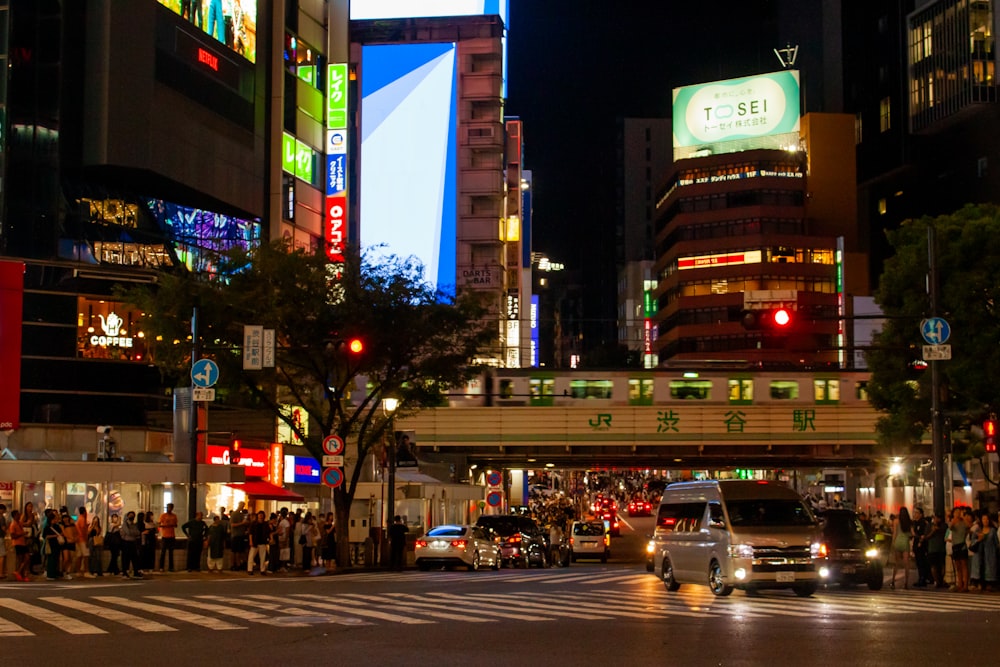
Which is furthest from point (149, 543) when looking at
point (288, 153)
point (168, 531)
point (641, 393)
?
point (641, 393)

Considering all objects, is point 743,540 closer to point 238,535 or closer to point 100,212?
point 238,535

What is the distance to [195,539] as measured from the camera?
32062mm

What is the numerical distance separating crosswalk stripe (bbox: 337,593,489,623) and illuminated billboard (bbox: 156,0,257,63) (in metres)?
28.0

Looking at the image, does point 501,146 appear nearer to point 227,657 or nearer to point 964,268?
point 964,268

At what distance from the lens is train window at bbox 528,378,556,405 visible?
62.6 meters

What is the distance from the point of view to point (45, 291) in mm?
40281

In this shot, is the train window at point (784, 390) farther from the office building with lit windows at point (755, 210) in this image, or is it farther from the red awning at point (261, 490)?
the office building with lit windows at point (755, 210)

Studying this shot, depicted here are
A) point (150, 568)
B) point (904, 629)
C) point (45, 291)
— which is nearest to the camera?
point (904, 629)

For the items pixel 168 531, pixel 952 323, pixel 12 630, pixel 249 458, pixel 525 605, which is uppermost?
pixel 952 323

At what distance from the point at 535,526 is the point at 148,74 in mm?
18885

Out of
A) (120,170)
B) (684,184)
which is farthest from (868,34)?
(120,170)

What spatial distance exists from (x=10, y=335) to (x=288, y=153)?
18.2 metres

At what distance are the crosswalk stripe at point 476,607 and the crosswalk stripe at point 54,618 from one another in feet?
16.8

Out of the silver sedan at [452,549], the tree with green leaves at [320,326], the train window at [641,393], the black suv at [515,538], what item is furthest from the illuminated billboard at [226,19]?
the train window at [641,393]
